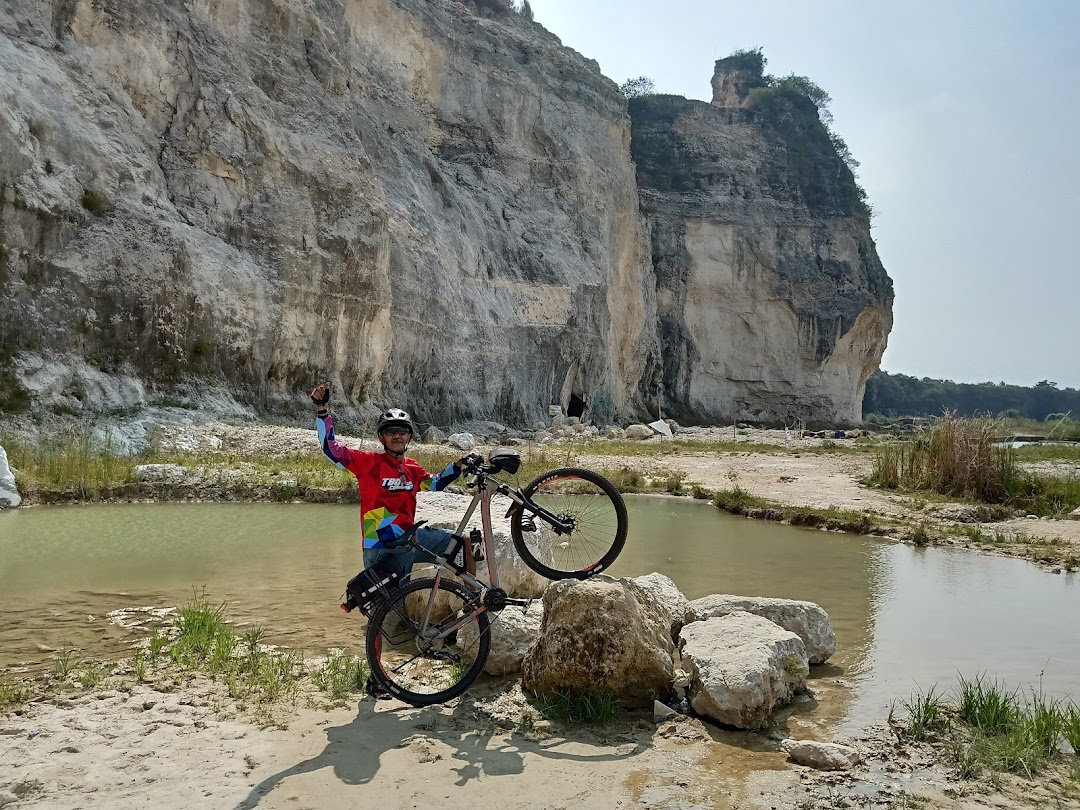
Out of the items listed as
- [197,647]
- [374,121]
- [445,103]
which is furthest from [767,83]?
[197,647]

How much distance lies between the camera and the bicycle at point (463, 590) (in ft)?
15.7

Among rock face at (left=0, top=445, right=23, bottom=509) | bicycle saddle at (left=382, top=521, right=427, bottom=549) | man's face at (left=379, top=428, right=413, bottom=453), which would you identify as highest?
man's face at (left=379, top=428, right=413, bottom=453)

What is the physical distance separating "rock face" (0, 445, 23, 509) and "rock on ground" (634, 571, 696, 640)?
34.0ft

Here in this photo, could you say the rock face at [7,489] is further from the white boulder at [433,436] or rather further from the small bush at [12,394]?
the white boulder at [433,436]

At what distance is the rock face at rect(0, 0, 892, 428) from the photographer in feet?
65.1

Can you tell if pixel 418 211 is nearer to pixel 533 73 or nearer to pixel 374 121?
pixel 374 121

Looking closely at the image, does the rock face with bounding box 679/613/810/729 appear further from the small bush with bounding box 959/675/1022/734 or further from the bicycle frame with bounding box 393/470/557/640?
the bicycle frame with bounding box 393/470/557/640

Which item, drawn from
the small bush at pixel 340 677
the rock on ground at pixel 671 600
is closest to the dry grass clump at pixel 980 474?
the rock on ground at pixel 671 600

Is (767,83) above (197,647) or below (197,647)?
above

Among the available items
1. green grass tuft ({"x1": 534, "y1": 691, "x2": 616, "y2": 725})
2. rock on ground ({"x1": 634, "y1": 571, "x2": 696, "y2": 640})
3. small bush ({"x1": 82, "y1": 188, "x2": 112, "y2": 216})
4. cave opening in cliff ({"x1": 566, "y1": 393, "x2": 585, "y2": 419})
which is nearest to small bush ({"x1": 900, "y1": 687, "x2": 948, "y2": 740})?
green grass tuft ({"x1": 534, "y1": 691, "x2": 616, "y2": 725})

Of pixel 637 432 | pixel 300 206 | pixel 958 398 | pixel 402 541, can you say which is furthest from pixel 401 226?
pixel 958 398

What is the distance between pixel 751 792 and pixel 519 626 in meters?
2.19

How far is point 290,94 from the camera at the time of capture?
27297mm

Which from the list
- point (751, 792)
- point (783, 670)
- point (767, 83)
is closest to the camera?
point (751, 792)
